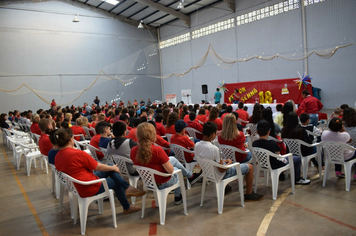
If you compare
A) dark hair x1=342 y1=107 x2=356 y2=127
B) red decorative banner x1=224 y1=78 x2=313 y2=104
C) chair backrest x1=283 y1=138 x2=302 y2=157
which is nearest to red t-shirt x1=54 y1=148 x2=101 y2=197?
chair backrest x1=283 y1=138 x2=302 y2=157

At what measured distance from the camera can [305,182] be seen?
382cm

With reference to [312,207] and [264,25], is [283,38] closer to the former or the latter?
[264,25]

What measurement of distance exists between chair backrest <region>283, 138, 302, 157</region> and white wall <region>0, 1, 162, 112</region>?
46.7ft

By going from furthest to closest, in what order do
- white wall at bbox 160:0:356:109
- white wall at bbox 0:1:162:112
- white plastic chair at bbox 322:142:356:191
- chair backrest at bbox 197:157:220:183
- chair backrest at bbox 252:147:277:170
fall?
white wall at bbox 0:1:162:112
white wall at bbox 160:0:356:109
white plastic chair at bbox 322:142:356:191
chair backrest at bbox 252:147:277:170
chair backrest at bbox 197:157:220:183

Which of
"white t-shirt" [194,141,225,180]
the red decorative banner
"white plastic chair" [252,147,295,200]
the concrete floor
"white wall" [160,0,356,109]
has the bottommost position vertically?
the concrete floor

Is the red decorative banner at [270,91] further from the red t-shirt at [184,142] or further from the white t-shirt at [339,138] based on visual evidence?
the red t-shirt at [184,142]

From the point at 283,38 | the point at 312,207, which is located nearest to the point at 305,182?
the point at 312,207

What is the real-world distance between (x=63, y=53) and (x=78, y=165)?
1769 cm

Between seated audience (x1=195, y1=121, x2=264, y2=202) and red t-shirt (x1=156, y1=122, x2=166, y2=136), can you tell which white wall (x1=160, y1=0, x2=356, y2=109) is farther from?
seated audience (x1=195, y1=121, x2=264, y2=202)

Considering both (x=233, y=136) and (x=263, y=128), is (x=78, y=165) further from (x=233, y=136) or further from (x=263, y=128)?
(x=263, y=128)

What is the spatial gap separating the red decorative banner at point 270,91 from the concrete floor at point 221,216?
24.9 feet

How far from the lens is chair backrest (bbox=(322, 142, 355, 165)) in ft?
11.6

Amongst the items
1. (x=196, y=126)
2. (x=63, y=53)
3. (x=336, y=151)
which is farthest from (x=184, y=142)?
(x=63, y=53)

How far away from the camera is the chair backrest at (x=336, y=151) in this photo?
11.6 ft
